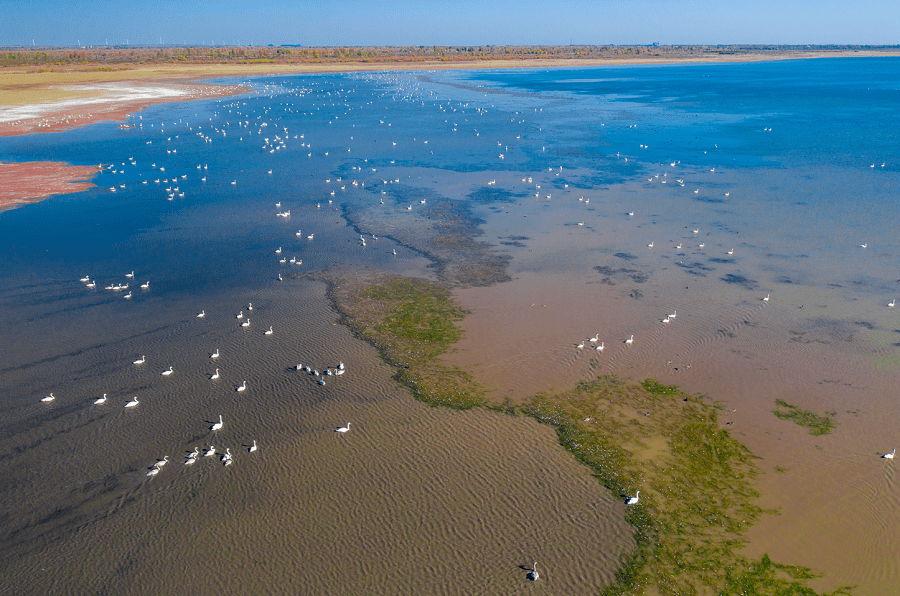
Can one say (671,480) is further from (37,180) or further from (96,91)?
(96,91)

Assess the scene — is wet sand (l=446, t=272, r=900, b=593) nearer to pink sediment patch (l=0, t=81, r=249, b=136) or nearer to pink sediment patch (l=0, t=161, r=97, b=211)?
pink sediment patch (l=0, t=161, r=97, b=211)

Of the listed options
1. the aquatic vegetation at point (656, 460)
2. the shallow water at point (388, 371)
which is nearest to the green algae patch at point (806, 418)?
the shallow water at point (388, 371)

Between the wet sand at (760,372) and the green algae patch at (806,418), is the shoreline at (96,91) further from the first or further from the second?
the green algae patch at (806,418)

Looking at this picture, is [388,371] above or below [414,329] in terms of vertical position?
below

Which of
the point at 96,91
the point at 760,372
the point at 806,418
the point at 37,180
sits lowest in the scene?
the point at 806,418

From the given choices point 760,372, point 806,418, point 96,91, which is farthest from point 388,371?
point 96,91

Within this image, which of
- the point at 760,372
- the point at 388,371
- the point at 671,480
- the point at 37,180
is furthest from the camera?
the point at 37,180

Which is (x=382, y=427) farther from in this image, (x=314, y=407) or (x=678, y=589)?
(x=678, y=589)

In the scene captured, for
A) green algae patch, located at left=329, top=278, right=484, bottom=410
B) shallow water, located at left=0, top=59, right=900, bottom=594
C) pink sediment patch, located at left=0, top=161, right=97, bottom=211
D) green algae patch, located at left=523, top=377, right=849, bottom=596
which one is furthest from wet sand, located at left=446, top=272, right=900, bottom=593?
pink sediment patch, located at left=0, top=161, right=97, bottom=211
